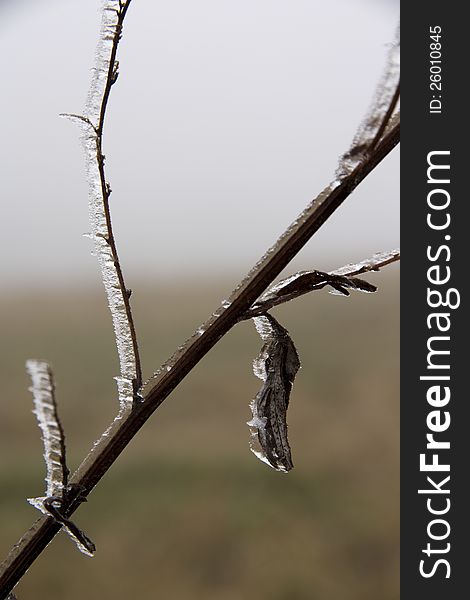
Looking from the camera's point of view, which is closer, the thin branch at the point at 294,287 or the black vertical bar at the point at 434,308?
the thin branch at the point at 294,287

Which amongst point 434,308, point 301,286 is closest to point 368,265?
point 301,286

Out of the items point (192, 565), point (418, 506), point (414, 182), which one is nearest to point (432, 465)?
point (418, 506)

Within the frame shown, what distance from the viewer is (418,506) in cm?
36

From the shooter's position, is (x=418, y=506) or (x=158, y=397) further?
(x=418, y=506)

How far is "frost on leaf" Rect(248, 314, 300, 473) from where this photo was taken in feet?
0.63

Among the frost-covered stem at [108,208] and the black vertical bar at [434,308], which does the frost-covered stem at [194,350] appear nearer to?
the frost-covered stem at [108,208]

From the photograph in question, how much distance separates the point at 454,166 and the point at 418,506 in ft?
0.66

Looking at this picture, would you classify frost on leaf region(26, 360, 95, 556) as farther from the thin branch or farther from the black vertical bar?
the black vertical bar

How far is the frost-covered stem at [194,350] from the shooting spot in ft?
0.53

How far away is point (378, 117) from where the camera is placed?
0.15m

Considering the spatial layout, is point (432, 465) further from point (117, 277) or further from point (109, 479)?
point (109, 479)

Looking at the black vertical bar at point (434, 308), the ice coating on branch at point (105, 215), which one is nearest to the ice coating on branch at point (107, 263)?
the ice coating on branch at point (105, 215)

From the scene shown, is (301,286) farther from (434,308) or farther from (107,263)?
(434,308)

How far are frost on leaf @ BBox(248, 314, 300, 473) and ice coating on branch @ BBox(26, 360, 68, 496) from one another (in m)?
0.06
